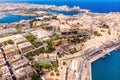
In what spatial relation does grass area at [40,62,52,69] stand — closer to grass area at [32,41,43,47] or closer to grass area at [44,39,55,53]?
grass area at [44,39,55,53]

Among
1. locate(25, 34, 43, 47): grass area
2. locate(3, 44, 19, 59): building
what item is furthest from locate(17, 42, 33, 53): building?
locate(25, 34, 43, 47): grass area

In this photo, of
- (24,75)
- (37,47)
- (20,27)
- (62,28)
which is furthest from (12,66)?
(20,27)

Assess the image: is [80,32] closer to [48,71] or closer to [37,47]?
[37,47]

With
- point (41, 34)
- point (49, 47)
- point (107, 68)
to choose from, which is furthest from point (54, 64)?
point (41, 34)

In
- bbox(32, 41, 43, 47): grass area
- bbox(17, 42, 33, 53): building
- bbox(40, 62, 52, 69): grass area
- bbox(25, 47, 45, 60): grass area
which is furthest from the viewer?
bbox(32, 41, 43, 47): grass area

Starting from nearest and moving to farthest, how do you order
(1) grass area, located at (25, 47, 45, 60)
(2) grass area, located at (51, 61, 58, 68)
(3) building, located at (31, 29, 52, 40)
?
(2) grass area, located at (51, 61, 58, 68) → (1) grass area, located at (25, 47, 45, 60) → (3) building, located at (31, 29, 52, 40)

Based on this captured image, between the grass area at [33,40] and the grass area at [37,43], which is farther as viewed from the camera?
the grass area at [33,40]

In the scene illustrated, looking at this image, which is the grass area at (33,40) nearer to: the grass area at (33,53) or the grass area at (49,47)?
the grass area at (49,47)

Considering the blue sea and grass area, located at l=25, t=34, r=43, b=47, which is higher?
grass area, located at l=25, t=34, r=43, b=47

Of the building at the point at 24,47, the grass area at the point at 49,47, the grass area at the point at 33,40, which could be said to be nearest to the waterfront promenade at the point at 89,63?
the grass area at the point at 49,47

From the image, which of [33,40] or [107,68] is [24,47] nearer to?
[33,40]

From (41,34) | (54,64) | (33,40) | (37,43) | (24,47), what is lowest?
(54,64)
